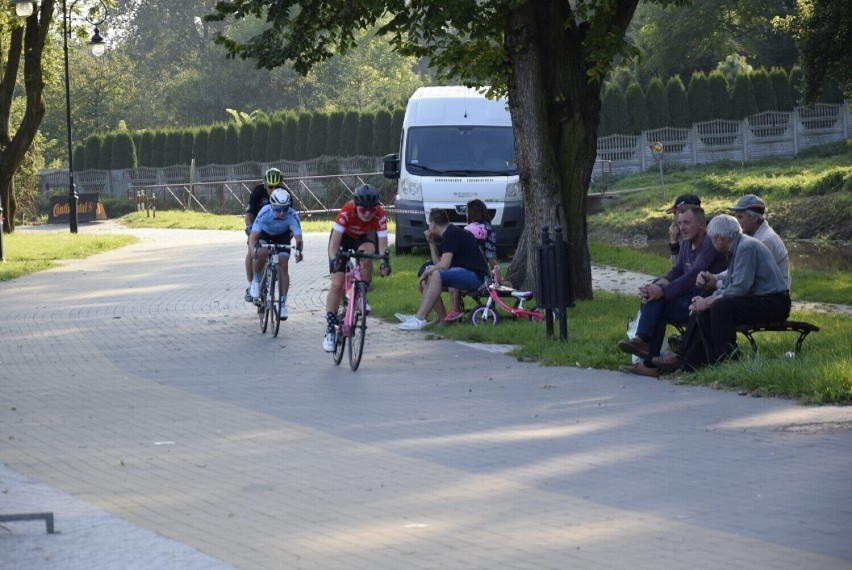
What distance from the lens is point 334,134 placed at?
64750mm

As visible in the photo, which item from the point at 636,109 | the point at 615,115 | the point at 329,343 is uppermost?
the point at 636,109

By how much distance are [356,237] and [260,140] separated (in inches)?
2111

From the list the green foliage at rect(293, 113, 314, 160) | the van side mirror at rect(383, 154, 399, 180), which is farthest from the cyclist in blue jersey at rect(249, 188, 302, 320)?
the green foliage at rect(293, 113, 314, 160)

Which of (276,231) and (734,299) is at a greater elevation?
(276,231)

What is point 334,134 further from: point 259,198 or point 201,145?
point 259,198

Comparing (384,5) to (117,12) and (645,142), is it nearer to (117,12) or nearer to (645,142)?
(645,142)

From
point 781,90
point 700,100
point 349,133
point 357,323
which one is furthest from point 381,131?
point 357,323

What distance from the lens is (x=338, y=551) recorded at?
657 centimetres

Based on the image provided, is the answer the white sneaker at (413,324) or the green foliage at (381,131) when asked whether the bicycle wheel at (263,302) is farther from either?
the green foliage at (381,131)

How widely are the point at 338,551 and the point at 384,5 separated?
11357mm

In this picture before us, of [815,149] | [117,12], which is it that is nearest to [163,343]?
[815,149]

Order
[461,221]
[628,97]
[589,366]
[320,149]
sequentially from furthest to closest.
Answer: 1. [320,149]
2. [628,97]
3. [461,221]
4. [589,366]

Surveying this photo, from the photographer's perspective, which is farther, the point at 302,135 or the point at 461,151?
the point at 302,135

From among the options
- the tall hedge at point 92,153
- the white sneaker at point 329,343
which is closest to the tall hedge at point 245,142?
the tall hedge at point 92,153
